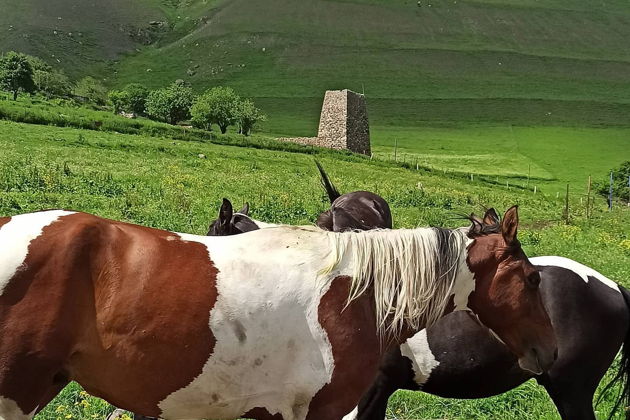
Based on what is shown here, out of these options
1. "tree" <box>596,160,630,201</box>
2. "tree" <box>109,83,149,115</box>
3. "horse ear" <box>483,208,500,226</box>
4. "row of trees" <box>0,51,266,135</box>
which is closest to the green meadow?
"horse ear" <box>483,208,500,226</box>

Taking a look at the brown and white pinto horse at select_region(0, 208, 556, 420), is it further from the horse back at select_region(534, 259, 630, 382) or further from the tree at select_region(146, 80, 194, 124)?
the tree at select_region(146, 80, 194, 124)

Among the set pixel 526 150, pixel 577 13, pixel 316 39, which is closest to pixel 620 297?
pixel 526 150

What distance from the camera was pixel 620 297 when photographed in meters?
5.60

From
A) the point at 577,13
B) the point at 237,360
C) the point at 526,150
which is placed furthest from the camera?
the point at 577,13

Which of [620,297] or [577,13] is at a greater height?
[577,13]

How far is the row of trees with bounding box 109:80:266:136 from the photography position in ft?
252

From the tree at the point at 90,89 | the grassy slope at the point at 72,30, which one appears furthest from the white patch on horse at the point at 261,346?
the grassy slope at the point at 72,30

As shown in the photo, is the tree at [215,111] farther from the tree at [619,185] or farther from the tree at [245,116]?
the tree at [619,185]

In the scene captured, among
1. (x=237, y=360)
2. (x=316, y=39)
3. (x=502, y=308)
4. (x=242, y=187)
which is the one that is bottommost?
(x=242, y=187)

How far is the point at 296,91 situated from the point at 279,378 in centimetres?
12335

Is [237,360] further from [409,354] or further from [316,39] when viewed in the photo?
[316,39]

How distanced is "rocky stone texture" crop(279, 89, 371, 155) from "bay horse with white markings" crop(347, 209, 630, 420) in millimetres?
57946

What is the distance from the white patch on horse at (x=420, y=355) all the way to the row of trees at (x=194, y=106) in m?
73.0

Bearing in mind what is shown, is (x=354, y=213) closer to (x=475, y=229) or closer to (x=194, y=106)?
(x=475, y=229)
